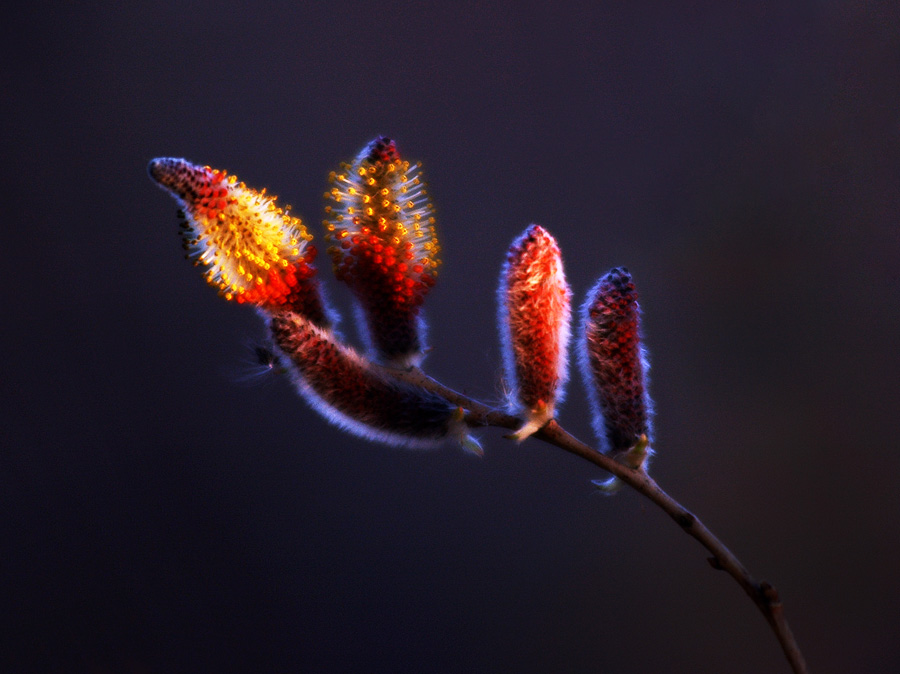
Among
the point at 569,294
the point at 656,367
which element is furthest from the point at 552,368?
the point at 656,367

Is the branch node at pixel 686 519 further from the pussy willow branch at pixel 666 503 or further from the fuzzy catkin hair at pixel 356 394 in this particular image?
the fuzzy catkin hair at pixel 356 394

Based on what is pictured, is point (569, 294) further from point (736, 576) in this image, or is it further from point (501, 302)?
point (736, 576)

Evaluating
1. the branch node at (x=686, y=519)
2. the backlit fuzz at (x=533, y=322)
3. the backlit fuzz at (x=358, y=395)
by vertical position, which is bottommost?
the branch node at (x=686, y=519)

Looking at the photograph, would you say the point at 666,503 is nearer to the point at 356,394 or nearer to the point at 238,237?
the point at 356,394

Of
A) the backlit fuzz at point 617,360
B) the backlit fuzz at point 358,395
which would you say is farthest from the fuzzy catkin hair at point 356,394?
the backlit fuzz at point 617,360

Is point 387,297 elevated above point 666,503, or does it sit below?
above

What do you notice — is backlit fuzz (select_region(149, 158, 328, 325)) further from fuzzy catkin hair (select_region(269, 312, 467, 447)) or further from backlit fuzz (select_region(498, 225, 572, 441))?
backlit fuzz (select_region(498, 225, 572, 441))

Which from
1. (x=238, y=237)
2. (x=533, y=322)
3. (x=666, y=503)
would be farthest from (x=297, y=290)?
(x=666, y=503)
